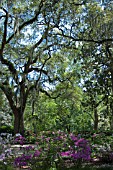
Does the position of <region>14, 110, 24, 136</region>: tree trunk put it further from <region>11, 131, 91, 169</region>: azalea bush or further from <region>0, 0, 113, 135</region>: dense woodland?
<region>11, 131, 91, 169</region>: azalea bush

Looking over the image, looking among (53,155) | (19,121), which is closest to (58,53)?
(19,121)

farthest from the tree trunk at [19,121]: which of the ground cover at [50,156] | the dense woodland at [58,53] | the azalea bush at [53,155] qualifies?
the azalea bush at [53,155]

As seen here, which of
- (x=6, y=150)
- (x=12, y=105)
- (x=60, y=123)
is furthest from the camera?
(x=60, y=123)

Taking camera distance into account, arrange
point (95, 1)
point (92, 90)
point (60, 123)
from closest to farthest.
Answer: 1. point (95, 1)
2. point (92, 90)
3. point (60, 123)

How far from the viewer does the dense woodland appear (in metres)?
9.11

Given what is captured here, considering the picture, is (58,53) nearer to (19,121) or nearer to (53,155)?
(19,121)

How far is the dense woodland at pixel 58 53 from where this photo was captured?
29.9 ft

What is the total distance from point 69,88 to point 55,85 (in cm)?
86

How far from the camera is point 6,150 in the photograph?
4367 mm

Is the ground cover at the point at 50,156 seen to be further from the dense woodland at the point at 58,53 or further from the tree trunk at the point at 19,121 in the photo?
the tree trunk at the point at 19,121

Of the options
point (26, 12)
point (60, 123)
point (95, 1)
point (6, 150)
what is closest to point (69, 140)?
Answer: point (6, 150)

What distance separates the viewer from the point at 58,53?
14781mm

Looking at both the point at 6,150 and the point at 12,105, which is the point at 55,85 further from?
the point at 6,150

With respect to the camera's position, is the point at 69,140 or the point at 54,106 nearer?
the point at 69,140
